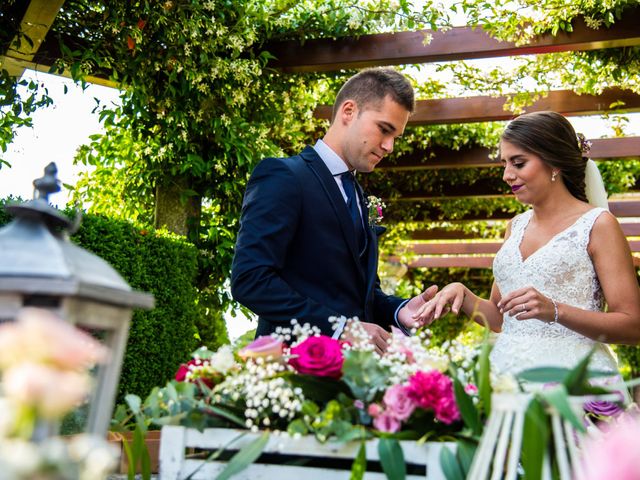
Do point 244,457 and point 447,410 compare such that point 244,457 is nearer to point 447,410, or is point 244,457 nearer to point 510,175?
point 447,410

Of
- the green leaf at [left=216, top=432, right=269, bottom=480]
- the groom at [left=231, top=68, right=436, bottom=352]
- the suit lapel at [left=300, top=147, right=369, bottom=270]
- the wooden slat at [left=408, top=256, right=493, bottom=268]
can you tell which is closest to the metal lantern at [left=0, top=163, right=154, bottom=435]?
the green leaf at [left=216, top=432, right=269, bottom=480]

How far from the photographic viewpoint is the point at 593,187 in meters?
3.08

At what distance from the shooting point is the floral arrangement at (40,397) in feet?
1.78

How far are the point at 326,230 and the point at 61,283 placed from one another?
1.63m

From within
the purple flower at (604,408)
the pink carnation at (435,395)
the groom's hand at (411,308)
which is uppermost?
the groom's hand at (411,308)

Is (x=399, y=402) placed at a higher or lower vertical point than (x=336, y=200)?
lower

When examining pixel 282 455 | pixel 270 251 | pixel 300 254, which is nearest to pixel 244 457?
pixel 282 455

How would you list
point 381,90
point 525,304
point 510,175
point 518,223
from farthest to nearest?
point 518,223 < point 510,175 < point 381,90 < point 525,304

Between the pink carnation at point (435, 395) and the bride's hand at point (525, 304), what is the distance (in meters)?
1.10

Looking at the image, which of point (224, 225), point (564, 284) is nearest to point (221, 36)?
point (224, 225)

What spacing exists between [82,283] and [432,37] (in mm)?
5319

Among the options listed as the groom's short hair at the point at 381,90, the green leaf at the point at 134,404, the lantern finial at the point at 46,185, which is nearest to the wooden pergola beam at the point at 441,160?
the groom's short hair at the point at 381,90

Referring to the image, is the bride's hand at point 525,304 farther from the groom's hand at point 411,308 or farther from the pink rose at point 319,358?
the pink rose at point 319,358

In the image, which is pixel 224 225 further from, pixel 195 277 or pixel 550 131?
pixel 550 131
